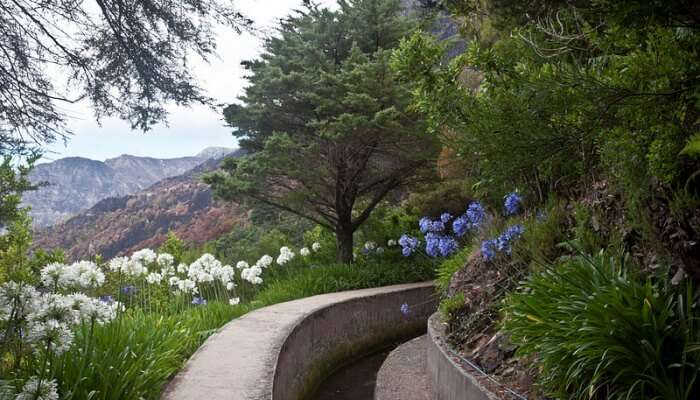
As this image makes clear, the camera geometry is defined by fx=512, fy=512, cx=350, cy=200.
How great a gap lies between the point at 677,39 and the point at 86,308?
3226 mm

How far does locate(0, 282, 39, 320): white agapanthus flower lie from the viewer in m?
2.47

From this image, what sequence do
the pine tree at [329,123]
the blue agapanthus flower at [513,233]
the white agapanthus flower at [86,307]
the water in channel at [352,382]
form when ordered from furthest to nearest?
the pine tree at [329,123] < the water in channel at [352,382] < the blue agapanthus flower at [513,233] < the white agapanthus flower at [86,307]

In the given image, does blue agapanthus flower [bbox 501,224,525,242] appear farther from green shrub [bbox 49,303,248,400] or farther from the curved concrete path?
green shrub [bbox 49,303,248,400]

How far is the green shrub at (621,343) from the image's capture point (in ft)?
8.52

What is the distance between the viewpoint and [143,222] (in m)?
21.8

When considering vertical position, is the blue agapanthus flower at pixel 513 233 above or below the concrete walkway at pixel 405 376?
above

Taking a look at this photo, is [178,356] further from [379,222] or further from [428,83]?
[379,222]

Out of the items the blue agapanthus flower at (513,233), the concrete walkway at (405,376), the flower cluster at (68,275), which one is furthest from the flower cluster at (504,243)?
the flower cluster at (68,275)

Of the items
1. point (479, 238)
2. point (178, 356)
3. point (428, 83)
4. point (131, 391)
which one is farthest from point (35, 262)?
point (479, 238)

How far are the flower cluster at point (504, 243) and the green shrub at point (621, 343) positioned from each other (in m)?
1.77

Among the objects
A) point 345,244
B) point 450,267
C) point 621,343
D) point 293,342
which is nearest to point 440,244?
point 450,267

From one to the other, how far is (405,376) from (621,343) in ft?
10.5

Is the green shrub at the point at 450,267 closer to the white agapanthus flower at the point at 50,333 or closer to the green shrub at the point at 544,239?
the green shrub at the point at 544,239

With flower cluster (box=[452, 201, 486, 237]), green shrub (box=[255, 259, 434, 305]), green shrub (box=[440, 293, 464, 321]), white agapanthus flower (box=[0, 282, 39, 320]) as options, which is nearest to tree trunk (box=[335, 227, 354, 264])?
green shrub (box=[255, 259, 434, 305])
